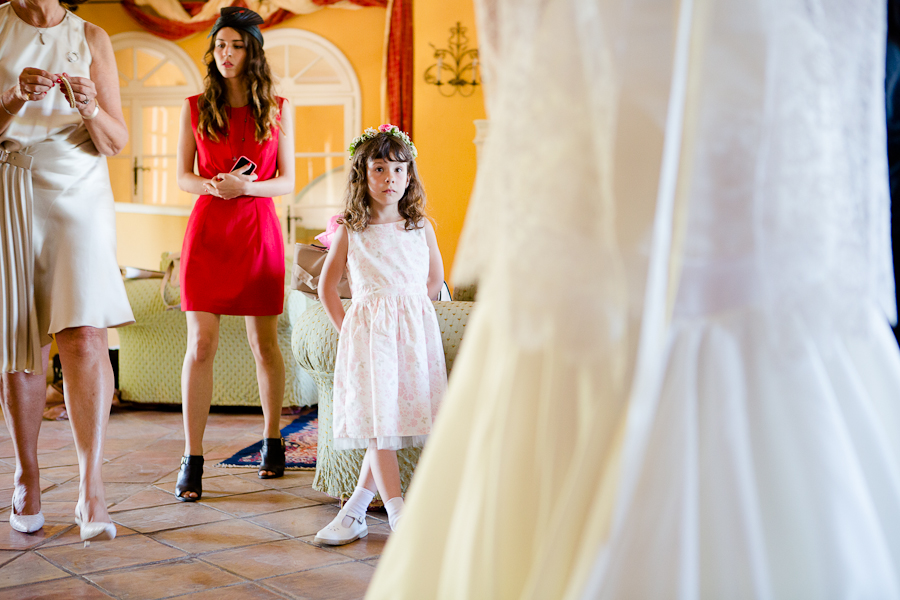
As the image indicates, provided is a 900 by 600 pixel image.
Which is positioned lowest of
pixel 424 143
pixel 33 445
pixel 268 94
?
pixel 33 445

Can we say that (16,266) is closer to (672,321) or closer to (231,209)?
(231,209)

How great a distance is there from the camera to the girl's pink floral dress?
1.76 metres

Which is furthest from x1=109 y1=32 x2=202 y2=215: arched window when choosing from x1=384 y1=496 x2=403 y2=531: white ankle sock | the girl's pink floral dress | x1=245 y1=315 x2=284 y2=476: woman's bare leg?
x1=384 y1=496 x2=403 y2=531: white ankle sock

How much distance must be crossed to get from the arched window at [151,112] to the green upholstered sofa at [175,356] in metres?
3.25

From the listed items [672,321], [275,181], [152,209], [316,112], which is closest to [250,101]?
[275,181]

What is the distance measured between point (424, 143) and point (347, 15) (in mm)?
1481

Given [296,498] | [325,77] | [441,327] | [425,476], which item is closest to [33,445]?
[296,498]

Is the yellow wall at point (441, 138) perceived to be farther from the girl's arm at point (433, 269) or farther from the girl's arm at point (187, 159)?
the girl's arm at point (433, 269)

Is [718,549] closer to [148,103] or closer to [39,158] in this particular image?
[39,158]

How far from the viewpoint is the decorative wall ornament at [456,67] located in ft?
20.1

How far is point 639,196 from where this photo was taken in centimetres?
74

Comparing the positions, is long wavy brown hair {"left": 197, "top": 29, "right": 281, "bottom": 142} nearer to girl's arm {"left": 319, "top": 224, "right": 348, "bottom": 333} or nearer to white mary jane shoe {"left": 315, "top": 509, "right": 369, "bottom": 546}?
girl's arm {"left": 319, "top": 224, "right": 348, "bottom": 333}

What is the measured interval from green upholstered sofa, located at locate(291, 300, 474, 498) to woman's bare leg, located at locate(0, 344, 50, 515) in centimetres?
68

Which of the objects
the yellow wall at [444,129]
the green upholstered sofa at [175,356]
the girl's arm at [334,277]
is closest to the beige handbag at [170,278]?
the green upholstered sofa at [175,356]
